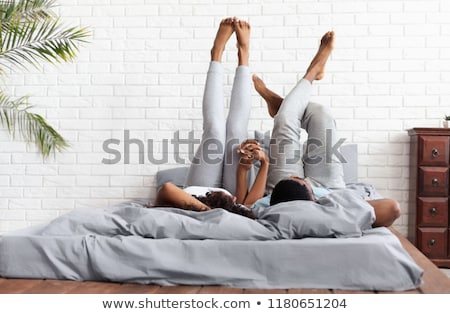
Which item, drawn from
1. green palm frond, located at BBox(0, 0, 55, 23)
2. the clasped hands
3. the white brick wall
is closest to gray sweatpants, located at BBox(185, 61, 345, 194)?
the clasped hands

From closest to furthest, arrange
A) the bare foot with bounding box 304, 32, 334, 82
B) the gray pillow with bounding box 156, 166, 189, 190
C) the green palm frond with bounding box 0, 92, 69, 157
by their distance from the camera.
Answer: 1. the bare foot with bounding box 304, 32, 334, 82
2. the gray pillow with bounding box 156, 166, 189, 190
3. the green palm frond with bounding box 0, 92, 69, 157

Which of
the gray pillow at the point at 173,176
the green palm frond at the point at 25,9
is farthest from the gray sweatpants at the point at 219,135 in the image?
the green palm frond at the point at 25,9

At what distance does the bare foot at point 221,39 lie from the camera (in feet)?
12.3

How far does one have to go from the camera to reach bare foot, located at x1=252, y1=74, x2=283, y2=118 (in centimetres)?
389

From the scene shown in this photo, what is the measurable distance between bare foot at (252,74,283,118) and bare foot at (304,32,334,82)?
282mm

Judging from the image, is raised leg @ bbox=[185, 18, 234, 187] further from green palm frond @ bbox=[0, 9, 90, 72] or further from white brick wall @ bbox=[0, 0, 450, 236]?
green palm frond @ bbox=[0, 9, 90, 72]

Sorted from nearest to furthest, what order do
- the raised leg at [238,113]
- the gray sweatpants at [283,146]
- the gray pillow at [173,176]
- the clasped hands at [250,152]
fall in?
the clasped hands at [250,152] → the gray sweatpants at [283,146] → the raised leg at [238,113] → the gray pillow at [173,176]

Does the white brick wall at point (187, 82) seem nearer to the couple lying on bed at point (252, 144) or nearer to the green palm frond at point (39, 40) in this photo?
the green palm frond at point (39, 40)

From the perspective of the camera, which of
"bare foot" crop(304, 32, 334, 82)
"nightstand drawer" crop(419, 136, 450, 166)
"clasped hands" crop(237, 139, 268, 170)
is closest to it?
"clasped hands" crop(237, 139, 268, 170)

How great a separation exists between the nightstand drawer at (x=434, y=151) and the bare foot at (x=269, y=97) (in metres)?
0.99

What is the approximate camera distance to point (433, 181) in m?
3.83

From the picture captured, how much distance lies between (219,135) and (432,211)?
60.3 inches

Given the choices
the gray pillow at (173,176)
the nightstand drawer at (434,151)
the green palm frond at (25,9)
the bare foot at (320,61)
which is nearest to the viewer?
the bare foot at (320,61)
